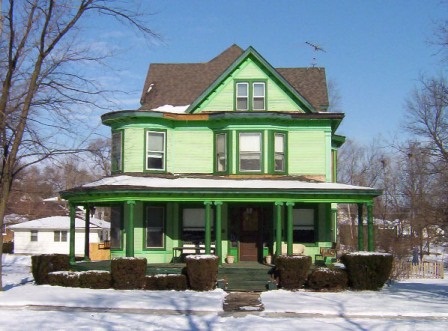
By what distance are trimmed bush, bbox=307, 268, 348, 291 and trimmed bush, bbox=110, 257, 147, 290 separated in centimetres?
575

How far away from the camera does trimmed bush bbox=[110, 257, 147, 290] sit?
67.2ft

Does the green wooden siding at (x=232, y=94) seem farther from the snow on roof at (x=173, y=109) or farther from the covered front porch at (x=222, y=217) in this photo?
the covered front porch at (x=222, y=217)

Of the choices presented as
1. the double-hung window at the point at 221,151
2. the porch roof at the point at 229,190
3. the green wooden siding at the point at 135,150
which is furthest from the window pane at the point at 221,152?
the green wooden siding at the point at 135,150

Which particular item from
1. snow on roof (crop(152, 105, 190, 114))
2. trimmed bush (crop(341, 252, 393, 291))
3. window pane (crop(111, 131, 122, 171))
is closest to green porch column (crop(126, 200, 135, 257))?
window pane (crop(111, 131, 122, 171))

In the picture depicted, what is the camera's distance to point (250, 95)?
25203 mm

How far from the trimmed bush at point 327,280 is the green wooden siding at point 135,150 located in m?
8.38

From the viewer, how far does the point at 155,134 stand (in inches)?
977

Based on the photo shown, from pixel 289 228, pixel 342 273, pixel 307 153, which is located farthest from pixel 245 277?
pixel 307 153

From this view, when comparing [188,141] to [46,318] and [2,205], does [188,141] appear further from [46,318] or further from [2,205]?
[46,318]

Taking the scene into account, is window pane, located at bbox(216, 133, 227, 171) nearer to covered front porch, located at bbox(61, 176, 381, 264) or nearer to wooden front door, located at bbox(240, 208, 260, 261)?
covered front porch, located at bbox(61, 176, 381, 264)

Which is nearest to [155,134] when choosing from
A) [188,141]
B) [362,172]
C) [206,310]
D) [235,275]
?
[188,141]

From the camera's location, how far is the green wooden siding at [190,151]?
25047 mm

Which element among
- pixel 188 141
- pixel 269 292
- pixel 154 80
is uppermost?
pixel 154 80

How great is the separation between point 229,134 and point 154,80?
6209 mm
